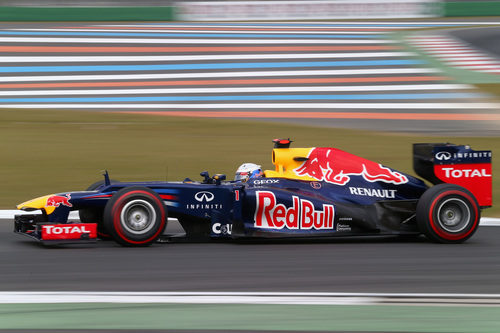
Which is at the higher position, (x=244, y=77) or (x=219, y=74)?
(x=219, y=74)

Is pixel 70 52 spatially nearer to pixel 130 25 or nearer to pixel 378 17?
pixel 130 25

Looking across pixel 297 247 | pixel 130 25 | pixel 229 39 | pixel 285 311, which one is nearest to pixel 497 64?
pixel 229 39

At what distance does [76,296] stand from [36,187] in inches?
244

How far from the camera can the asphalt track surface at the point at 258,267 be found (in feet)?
18.5

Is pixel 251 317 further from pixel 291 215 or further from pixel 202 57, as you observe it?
pixel 202 57

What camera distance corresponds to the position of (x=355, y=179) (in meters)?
7.62

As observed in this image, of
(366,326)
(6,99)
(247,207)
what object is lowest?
(366,326)

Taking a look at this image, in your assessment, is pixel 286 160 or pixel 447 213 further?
pixel 286 160

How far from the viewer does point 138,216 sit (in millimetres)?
6910

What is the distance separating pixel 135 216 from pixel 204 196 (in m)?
0.70

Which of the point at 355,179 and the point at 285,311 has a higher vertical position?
the point at 355,179

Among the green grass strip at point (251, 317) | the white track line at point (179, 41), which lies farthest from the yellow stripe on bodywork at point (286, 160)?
the white track line at point (179, 41)

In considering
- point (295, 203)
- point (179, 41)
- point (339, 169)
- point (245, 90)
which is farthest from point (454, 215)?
point (179, 41)

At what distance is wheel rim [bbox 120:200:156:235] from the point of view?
6.86m
